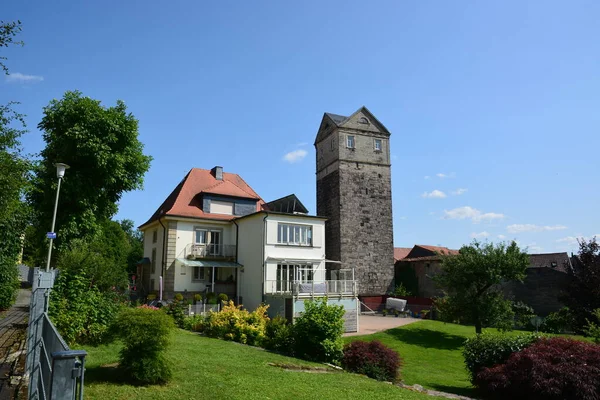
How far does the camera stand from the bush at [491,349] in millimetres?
14039

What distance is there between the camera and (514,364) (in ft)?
41.2

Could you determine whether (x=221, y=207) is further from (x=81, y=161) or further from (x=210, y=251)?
(x=81, y=161)

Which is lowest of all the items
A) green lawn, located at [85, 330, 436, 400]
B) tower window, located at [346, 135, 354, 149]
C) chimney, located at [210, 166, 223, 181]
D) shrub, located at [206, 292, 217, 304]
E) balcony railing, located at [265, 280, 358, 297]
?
green lawn, located at [85, 330, 436, 400]

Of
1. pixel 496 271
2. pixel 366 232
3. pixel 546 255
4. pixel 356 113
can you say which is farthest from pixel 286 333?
pixel 546 255

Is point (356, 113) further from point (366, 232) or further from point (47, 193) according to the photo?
point (47, 193)

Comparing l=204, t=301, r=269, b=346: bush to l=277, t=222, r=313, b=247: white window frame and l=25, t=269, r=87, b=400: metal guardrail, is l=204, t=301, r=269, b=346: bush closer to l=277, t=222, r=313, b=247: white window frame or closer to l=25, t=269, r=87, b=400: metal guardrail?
l=277, t=222, r=313, b=247: white window frame

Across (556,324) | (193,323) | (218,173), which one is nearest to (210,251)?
(218,173)

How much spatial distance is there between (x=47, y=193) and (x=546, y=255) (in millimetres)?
44036

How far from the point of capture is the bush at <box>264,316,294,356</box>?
55.5 feet

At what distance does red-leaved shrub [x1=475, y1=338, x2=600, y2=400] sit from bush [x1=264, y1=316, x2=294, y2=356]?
706 centimetres

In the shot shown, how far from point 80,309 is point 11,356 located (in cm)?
222

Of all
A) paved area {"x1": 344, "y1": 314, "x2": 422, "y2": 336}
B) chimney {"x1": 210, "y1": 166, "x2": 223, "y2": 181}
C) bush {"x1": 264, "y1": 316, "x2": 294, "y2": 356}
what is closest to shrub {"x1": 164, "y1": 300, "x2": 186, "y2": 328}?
bush {"x1": 264, "y1": 316, "x2": 294, "y2": 356}

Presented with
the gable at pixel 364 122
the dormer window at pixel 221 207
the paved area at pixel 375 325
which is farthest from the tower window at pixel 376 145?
the paved area at pixel 375 325

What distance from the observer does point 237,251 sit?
3195cm
